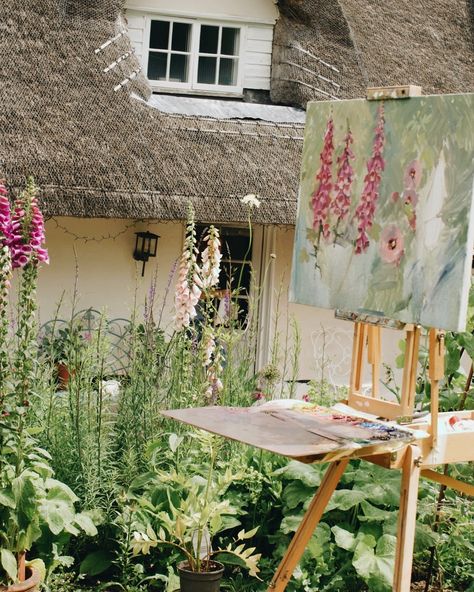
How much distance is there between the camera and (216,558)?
529 centimetres

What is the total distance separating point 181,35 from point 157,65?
36 cm

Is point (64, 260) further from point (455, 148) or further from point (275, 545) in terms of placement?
point (455, 148)

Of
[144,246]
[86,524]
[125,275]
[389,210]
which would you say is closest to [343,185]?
[389,210]

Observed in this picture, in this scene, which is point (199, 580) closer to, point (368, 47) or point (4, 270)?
point (4, 270)

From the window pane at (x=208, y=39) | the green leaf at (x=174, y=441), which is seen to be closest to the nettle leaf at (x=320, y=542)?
the green leaf at (x=174, y=441)

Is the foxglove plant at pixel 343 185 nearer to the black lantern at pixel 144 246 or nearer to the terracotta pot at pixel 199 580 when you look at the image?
the terracotta pot at pixel 199 580

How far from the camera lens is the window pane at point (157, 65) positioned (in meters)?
10.5

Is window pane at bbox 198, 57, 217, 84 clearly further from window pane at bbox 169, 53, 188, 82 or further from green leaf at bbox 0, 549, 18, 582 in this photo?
green leaf at bbox 0, 549, 18, 582

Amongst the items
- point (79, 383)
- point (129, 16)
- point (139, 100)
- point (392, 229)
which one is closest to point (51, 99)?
point (139, 100)

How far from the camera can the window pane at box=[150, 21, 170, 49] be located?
1052cm

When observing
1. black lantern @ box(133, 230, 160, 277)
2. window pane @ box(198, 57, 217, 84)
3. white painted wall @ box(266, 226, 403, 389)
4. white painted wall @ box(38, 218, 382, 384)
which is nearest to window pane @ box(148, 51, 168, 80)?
window pane @ box(198, 57, 217, 84)

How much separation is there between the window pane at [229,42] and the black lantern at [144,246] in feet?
6.61

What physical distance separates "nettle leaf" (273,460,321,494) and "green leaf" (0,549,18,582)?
1403mm

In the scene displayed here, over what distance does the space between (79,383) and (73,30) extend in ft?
16.8
